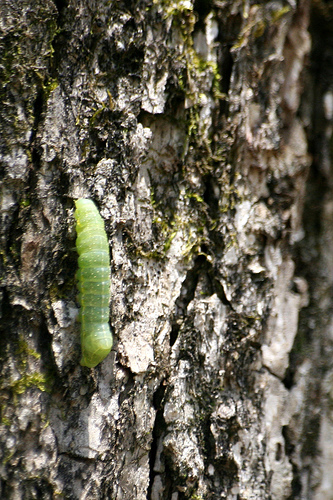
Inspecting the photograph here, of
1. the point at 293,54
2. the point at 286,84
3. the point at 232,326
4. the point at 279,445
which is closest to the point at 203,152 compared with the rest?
the point at 286,84

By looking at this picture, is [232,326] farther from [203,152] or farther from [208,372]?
[203,152]

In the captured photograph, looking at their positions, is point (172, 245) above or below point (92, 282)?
above

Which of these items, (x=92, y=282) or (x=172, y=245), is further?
(x=172, y=245)

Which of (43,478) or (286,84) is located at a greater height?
(286,84)

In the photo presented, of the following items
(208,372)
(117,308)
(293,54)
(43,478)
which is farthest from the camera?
(293,54)
